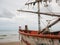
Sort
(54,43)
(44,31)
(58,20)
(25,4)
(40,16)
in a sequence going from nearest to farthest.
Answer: (54,43), (58,20), (44,31), (40,16), (25,4)

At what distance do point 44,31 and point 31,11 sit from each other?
5336mm

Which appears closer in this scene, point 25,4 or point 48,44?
point 48,44

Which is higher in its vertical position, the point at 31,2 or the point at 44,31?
the point at 31,2

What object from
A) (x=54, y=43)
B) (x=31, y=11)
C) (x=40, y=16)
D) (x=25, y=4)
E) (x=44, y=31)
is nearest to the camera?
(x=54, y=43)

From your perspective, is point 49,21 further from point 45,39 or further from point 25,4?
point 25,4

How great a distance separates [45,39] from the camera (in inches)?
720

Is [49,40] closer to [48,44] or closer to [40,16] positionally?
[48,44]

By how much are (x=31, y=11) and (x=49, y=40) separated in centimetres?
850

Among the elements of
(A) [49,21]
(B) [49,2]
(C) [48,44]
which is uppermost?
(B) [49,2]

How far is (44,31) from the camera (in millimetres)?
20984

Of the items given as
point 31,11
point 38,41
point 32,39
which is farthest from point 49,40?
point 31,11

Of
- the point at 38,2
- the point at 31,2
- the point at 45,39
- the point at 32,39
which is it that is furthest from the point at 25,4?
the point at 45,39

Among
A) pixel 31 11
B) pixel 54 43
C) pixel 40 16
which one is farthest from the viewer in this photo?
pixel 31 11

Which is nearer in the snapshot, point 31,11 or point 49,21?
point 49,21
